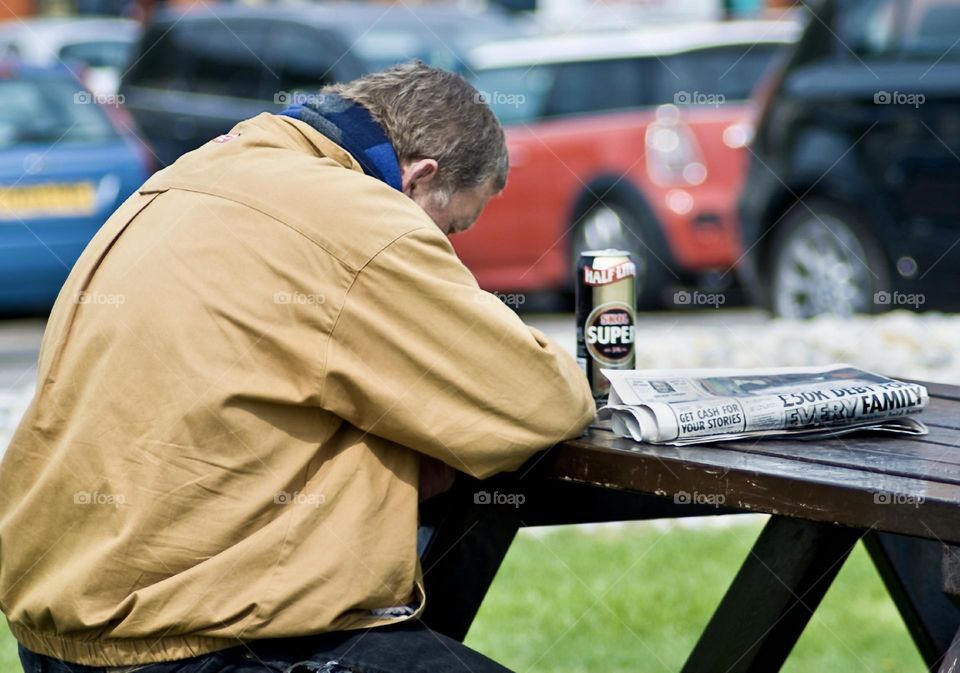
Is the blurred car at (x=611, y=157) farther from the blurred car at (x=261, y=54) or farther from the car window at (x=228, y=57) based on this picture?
the car window at (x=228, y=57)

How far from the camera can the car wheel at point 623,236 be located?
9.09 m

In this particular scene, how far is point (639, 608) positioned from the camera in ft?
13.0

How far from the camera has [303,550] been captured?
2.06 meters

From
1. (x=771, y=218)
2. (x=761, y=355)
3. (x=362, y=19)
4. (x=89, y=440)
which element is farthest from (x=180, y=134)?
(x=89, y=440)

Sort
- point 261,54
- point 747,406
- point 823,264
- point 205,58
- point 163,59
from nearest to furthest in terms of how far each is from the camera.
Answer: point 747,406 → point 823,264 → point 261,54 → point 205,58 → point 163,59

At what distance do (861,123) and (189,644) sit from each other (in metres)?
5.78

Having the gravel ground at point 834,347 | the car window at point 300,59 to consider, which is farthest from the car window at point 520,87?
the gravel ground at point 834,347

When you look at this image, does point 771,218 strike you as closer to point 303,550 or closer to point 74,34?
point 303,550
